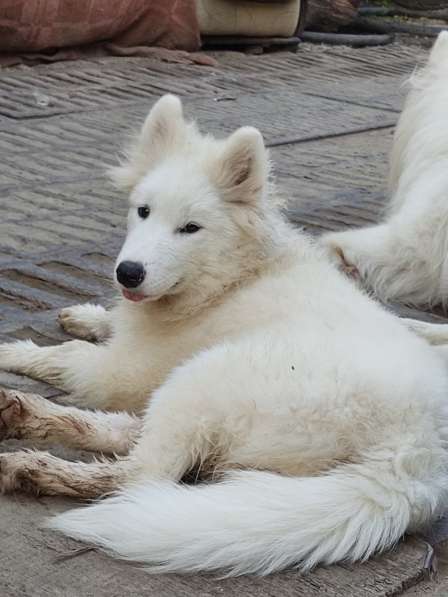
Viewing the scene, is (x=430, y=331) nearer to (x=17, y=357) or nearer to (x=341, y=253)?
(x=341, y=253)

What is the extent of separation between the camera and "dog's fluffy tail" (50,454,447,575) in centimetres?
251

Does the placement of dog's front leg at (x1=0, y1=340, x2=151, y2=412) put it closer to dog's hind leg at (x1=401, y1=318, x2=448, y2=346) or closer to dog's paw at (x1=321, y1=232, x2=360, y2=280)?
dog's hind leg at (x1=401, y1=318, x2=448, y2=346)

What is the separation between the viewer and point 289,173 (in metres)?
6.89

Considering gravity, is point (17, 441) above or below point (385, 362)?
below

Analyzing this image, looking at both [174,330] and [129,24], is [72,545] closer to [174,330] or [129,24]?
[174,330]

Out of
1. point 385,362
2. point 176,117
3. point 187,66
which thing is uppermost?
point 176,117

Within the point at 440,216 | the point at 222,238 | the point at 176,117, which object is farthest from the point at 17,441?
the point at 440,216

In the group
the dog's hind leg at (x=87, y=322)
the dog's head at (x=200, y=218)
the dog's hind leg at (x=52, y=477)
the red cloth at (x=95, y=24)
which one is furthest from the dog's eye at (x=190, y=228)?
the red cloth at (x=95, y=24)

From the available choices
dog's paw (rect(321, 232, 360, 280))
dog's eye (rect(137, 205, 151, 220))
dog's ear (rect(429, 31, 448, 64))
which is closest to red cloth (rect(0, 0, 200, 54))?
dog's ear (rect(429, 31, 448, 64))

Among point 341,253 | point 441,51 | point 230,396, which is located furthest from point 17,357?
point 441,51

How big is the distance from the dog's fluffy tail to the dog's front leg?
2.42ft

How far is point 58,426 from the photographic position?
10.3 feet

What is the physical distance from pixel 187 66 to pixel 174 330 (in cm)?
676

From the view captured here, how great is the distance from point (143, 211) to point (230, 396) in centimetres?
96
